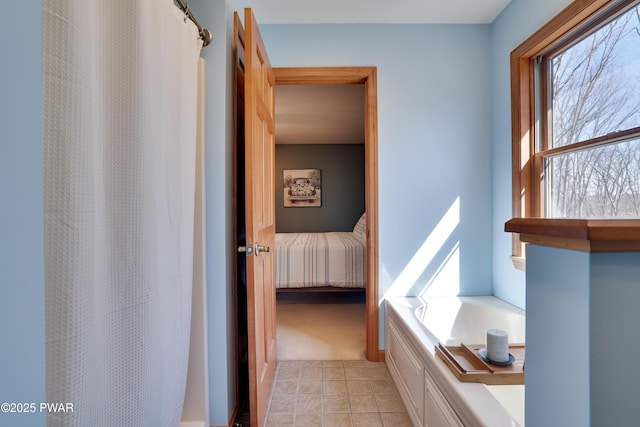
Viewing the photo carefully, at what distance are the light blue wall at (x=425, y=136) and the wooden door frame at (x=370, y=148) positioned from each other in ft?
0.18

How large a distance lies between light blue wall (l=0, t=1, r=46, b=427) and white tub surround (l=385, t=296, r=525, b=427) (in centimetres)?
128

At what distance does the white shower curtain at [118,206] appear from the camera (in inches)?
27.5

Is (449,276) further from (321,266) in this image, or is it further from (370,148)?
(321,266)

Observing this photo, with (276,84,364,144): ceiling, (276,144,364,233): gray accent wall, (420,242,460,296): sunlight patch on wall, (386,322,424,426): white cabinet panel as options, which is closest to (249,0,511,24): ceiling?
(276,84,364,144): ceiling

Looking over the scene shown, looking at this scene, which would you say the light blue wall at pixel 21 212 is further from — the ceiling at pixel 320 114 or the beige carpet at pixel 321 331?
the ceiling at pixel 320 114

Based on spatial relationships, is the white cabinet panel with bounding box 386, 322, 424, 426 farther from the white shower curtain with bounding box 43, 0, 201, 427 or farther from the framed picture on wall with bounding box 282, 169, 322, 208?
the framed picture on wall with bounding box 282, 169, 322, 208

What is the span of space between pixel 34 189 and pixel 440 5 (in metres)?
2.53

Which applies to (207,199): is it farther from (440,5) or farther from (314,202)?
(314,202)

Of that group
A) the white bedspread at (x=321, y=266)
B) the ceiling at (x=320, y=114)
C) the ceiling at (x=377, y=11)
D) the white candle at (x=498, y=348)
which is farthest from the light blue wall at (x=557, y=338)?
the ceiling at (x=320, y=114)

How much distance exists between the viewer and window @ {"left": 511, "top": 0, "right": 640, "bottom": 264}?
4.65ft

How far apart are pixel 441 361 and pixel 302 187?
5123 mm

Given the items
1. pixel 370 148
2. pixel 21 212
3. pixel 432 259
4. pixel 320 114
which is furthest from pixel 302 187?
pixel 21 212

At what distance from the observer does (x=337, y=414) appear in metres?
1.71

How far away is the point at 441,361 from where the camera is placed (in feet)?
4.37
